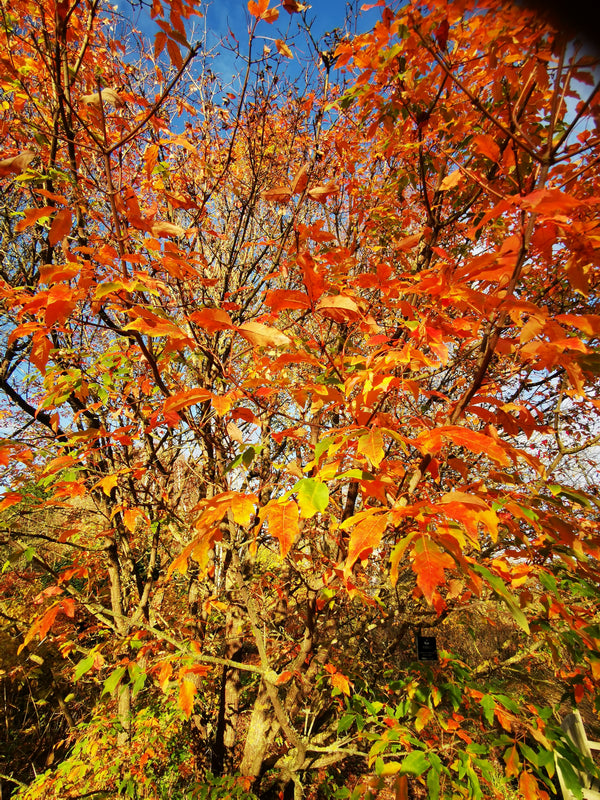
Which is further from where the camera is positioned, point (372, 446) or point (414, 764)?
point (414, 764)

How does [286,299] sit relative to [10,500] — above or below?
above

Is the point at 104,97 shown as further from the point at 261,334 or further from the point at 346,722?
the point at 346,722

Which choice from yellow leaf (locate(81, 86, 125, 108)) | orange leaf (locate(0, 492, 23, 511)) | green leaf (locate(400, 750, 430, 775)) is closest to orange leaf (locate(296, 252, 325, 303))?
yellow leaf (locate(81, 86, 125, 108))

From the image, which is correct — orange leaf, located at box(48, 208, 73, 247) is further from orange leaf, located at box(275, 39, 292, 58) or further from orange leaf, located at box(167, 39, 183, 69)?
orange leaf, located at box(275, 39, 292, 58)

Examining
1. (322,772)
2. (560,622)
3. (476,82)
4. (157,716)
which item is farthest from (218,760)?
(476,82)

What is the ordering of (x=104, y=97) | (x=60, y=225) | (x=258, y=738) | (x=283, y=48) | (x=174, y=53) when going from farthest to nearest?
(x=258, y=738) → (x=283, y=48) → (x=174, y=53) → (x=104, y=97) → (x=60, y=225)

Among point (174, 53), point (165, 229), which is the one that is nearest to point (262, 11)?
point (174, 53)

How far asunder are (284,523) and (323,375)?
1112 millimetres

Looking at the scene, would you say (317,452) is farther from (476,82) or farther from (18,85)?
(476,82)

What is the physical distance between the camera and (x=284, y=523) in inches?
41.9

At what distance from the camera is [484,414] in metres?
1.33

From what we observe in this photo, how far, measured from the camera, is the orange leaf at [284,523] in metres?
1.04

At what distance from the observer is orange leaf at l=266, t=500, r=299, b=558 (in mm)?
1041

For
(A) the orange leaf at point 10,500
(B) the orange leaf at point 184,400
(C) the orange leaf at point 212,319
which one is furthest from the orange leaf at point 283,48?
(A) the orange leaf at point 10,500
